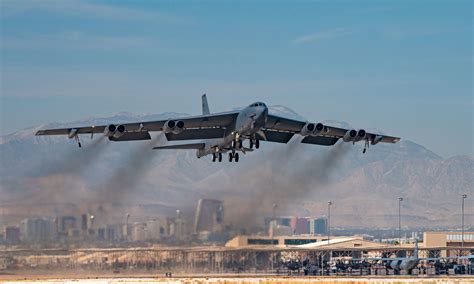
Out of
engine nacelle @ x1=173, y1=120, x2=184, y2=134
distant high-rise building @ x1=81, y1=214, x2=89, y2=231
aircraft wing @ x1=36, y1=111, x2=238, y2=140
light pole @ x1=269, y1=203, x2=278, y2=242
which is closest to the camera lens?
engine nacelle @ x1=173, y1=120, x2=184, y2=134

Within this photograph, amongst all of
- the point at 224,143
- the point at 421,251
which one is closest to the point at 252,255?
the point at 224,143

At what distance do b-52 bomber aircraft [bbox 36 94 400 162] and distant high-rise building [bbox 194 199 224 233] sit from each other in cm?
509

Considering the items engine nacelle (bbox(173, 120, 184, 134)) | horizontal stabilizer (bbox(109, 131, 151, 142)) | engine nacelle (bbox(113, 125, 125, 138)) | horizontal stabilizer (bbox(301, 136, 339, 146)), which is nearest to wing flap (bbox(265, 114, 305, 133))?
horizontal stabilizer (bbox(301, 136, 339, 146))

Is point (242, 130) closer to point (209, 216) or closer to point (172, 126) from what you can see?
point (172, 126)

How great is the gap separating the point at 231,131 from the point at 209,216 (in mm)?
11701

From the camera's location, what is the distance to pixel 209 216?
318ft

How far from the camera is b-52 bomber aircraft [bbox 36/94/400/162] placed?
83000mm

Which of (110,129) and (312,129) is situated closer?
(110,129)

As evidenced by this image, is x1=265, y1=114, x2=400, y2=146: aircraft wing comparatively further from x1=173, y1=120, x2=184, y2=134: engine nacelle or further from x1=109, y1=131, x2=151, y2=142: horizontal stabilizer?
x1=109, y1=131, x2=151, y2=142: horizontal stabilizer

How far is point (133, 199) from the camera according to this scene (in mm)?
98562

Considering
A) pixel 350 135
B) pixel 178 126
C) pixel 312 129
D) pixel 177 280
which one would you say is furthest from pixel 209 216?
pixel 178 126

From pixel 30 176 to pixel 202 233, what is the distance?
1407 centimetres

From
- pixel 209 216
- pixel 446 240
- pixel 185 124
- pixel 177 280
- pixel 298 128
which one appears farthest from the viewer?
pixel 446 240

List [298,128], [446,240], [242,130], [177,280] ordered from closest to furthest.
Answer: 1. [242,130]
2. [177,280]
3. [298,128]
4. [446,240]
